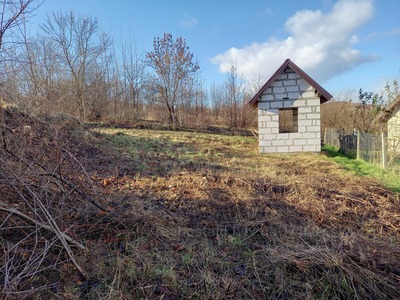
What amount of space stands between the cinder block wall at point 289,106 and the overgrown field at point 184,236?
6.28 meters

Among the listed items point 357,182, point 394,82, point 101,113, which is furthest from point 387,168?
point 101,113

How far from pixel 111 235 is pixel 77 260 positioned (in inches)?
26.5

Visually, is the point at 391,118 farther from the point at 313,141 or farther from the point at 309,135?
the point at 309,135

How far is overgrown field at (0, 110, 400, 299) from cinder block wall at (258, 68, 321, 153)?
6.28m

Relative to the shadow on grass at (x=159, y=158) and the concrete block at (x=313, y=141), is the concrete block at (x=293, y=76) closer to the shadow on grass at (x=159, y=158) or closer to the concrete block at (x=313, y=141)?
the concrete block at (x=313, y=141)

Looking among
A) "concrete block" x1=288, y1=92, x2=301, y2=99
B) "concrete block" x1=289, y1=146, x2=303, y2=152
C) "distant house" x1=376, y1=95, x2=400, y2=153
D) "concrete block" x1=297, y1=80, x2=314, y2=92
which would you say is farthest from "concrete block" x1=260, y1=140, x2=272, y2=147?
"distant house" x1=376, y1=95, x2=400, y2=153

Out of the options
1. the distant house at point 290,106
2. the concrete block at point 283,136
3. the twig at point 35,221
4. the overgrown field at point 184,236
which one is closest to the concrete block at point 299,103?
the distant house at point 290,106

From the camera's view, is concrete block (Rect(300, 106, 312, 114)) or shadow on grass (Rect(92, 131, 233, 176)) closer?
shadow on grass (Rect(92, 131, 233, 176))

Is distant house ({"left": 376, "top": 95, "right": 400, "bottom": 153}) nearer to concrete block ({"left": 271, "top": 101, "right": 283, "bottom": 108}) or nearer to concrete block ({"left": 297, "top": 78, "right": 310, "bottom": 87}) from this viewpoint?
concrete block ({"left": 297, "top": 78, "right": 310, "bottom": 87})

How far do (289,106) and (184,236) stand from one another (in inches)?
396

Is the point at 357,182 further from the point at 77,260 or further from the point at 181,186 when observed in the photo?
the point at 77,260

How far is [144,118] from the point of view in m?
25.6

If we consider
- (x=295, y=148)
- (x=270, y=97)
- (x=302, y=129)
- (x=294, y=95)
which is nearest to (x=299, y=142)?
→ (x=295, y=148)

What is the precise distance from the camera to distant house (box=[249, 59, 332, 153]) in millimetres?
12039
